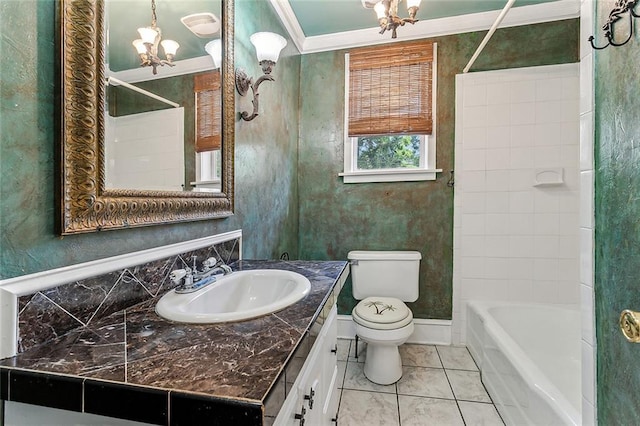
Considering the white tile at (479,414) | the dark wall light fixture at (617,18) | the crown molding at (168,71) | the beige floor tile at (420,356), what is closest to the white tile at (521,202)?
the beige floor tile at (420,356)

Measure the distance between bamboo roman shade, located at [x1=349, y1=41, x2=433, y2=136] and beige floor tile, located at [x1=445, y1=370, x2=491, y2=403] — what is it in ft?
5.89

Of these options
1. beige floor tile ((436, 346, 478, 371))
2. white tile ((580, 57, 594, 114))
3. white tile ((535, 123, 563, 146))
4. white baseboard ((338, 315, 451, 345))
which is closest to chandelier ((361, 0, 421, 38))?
white tile ((580, 57, 594, 114))

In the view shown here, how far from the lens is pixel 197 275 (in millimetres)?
1149

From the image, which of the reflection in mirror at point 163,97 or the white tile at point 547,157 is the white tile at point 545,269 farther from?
the reflection in mirror at point 163,97

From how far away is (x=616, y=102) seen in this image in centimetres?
73

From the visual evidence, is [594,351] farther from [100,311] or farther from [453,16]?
[453,16]

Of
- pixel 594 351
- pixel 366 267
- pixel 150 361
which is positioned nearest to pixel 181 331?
pixel 150 361

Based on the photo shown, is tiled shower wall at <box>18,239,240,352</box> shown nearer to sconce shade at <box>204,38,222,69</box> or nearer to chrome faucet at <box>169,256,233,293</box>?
chrome faucet at <box>169,256,233,293</box>

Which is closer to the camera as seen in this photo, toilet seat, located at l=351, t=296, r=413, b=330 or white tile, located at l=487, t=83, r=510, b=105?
toilet seat, located at l=351, t=296, r=413, b=330

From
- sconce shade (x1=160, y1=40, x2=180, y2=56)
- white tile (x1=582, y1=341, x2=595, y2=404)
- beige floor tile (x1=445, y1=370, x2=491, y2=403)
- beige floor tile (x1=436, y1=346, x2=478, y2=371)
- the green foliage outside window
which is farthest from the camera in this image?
the green foliage outside window

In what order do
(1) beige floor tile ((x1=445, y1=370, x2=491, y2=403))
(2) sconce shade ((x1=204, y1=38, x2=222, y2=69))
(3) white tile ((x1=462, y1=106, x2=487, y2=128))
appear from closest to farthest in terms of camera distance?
1. (2) sconce shade ((x1=204, y1=38, x2=222, y2=69))
2. (1) beige floor tile ((x1=445, y1=370, x2=491, y2=403))
3. (3) white tile ((x1=462, y1=106, x2=487, y2=128))

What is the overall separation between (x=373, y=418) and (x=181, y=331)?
136 centimetres

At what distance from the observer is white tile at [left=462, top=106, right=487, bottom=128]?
2.32 metres

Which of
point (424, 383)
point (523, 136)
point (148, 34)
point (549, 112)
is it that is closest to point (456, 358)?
point (424, 383)
